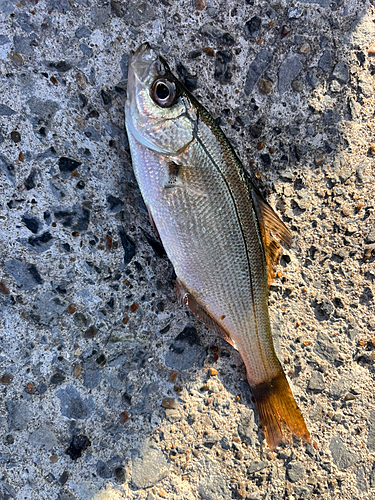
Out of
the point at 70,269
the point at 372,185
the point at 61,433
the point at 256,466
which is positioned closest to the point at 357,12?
the point at 372,185

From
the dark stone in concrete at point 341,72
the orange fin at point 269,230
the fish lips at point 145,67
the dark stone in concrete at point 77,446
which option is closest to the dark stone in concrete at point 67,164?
the fish lips at point 145,67

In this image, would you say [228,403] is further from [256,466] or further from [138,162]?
[138,162]

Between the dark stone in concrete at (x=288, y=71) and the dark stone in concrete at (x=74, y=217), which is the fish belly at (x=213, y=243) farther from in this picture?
the dark stone in concrete at (x=288, y=71)

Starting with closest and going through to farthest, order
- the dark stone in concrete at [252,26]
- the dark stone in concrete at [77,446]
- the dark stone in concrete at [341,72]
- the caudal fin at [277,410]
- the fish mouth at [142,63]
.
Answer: the fish mouth at [142,63], the dark stone in concrete at [77,446], the caudal fin at [277,410], the dark stone in concrete at [252,26], the dark stone in concrete at [341,72]

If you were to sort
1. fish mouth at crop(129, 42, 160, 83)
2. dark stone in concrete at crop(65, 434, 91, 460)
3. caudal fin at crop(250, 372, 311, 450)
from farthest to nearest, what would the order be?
caudal fin at crop(250, 372, 311, 450) < dark stone in concrete at crop(65, 434, 91, 460) < fish mouth at crop(129, 42, 160, 83)

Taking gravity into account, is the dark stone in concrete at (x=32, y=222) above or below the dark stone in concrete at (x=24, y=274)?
above

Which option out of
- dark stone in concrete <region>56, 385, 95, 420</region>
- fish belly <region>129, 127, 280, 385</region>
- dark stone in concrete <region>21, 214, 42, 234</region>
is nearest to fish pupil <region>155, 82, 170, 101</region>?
fish belly <region>129, 127, 280, 385</region>

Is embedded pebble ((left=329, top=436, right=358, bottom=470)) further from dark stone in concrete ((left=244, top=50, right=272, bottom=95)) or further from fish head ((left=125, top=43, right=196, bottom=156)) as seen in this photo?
dark stone in concrete ((left=244, top=50, right=272, bottom=95))

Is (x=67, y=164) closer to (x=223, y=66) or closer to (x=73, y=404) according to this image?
(x=223, y=66)
